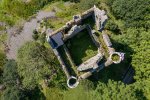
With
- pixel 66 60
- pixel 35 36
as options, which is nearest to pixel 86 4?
pixel 35 36

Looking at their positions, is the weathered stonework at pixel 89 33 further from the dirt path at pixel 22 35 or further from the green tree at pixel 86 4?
the dirt path at pixel 22 35

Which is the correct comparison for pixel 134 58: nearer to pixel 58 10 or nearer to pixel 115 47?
pixel 115 47

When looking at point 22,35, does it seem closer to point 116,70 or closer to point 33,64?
point 33,64

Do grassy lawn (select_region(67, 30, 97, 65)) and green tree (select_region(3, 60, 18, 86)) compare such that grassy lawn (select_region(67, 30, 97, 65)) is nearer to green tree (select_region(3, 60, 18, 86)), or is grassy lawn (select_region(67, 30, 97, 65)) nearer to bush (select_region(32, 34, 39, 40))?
bush (select_region(32, 34, 39, 40))

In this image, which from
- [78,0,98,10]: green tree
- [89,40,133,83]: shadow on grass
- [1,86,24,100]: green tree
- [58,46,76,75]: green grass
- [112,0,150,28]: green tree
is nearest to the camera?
[58,46,76,75]: green grass

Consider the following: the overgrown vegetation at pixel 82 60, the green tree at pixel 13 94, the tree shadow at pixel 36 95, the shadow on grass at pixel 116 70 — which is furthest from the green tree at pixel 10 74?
the shadow on grass at pixel 116 70

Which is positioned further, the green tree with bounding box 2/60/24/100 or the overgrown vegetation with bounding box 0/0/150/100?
the overgrown vegetation with bounding box 0/0/150/100

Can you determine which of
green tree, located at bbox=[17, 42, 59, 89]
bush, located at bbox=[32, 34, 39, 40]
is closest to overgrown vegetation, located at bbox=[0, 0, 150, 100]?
green tree, located at bbox=[17, 42, 59, 89]

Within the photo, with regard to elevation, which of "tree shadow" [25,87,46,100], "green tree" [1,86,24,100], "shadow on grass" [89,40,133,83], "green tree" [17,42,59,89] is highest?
"green tree" [17,42,59,89]
